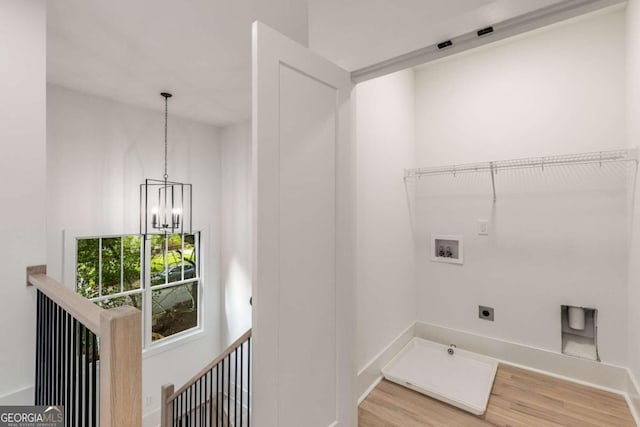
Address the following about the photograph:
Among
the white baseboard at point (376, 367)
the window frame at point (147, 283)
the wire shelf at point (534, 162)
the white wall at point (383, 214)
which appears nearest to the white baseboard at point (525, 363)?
the white baseboard at point (376, 367)

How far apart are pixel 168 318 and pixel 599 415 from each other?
4.12 m

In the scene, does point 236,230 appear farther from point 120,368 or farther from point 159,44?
point 120,368

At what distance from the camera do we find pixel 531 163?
2.39 meters

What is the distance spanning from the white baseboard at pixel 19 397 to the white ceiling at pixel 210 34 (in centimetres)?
198

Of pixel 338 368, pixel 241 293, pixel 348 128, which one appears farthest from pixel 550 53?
pixel 241 293

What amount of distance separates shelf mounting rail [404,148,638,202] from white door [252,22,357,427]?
150cm

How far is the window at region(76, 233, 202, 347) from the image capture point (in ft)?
10.3

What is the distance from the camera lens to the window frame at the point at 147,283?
2889 millimetres

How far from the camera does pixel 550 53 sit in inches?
92.7

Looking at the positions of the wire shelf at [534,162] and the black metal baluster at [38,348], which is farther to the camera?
the wire shelf at [534,162]

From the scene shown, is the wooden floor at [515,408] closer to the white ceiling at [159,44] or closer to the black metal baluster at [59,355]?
the black metal baluster at [59,355]

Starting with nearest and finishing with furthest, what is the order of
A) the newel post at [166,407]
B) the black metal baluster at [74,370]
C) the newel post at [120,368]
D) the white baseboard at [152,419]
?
the newel post at [120,368], the black metal baluster at [74,370], the newel post at [166,407], the white baseboard at [152,419]

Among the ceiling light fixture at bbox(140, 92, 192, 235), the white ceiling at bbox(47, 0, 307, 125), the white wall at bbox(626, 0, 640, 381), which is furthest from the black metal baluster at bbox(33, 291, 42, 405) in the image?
the white wall at bbox(626, 0, 640, 381)

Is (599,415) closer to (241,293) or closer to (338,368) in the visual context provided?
(338,368)
